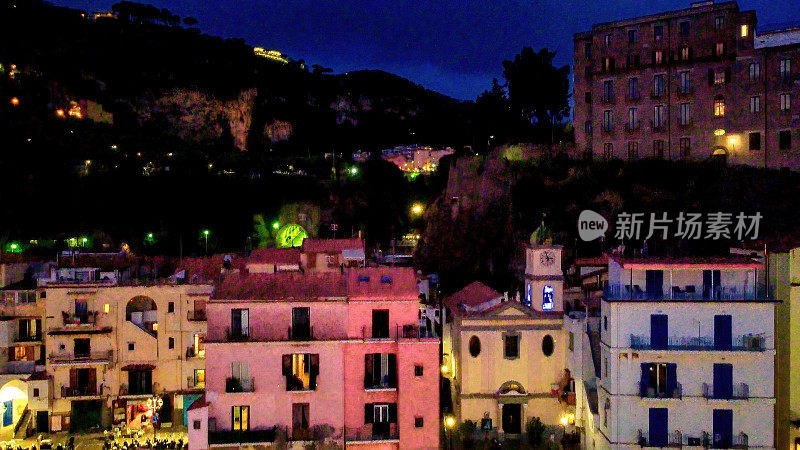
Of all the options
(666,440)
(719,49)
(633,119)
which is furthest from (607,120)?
(666,440)

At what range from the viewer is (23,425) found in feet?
129

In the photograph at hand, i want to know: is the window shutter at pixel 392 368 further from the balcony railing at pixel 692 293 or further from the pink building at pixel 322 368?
the balcony railing at pixel 692 293

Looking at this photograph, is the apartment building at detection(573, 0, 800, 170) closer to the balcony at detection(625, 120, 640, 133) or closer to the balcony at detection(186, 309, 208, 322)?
the balcony at detection(625, 120, 640, 133)

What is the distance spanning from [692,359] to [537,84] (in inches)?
2055

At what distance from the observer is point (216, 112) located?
109625mm

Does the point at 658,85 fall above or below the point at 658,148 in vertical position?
above

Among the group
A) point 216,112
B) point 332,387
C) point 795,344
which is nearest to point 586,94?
point 795,344

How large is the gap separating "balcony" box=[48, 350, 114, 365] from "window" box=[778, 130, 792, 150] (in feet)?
178

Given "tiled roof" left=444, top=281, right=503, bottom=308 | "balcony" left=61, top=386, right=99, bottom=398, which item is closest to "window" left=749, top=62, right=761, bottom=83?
"tiled roof" left=444, top=281, right=503, bottom=308

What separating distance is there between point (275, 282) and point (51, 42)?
293 ft

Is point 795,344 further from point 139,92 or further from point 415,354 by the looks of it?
point 139,92

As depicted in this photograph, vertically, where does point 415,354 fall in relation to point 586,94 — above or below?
below

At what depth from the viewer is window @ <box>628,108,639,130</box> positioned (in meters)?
62.3

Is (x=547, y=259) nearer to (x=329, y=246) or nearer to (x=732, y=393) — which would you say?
(x=732, y=393)
